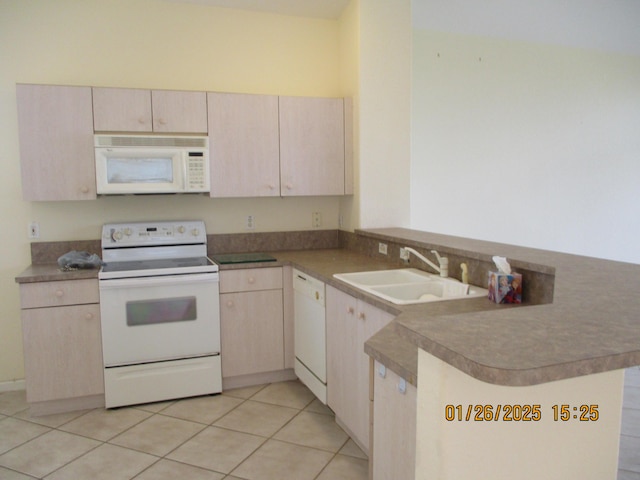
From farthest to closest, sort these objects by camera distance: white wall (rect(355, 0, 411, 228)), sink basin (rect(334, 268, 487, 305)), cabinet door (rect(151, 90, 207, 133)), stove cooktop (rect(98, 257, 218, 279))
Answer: white wall (rect(355, 0, 411, 228)) → cabinet door (rect(151, 90, 207, 133)) → stove cooktop (rect(98, 257, 218, 279)) → sink basin (rect(334, 268, 487, 305))

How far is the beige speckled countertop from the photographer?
93cm

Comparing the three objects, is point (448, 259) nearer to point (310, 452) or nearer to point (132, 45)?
point (310, 452)

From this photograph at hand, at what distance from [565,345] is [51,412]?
10.5 feet

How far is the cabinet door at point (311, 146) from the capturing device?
365 cm

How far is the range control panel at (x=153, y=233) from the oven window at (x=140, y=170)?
0.39 metres

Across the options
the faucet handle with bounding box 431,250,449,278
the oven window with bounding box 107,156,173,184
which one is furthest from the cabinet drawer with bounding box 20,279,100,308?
the faucet handle with bounding box 431,250,449,278

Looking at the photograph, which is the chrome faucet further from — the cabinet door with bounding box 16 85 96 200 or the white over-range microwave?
the cabinet door with bounding box 16 85 96 200

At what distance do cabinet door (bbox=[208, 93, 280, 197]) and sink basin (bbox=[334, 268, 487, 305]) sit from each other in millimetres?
1110

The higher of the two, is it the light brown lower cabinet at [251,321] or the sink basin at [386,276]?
the sink basin at [386,276]

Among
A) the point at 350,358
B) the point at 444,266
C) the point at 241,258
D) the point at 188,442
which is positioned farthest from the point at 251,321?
the point at 444,266

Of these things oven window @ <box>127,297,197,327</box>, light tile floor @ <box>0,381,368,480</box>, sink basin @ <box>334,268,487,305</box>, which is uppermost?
sink basin @ <box>334,268,487,305</box>

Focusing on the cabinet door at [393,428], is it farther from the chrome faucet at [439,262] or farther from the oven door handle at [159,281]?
the oven door handle at [159,281]

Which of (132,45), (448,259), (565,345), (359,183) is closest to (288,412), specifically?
(448,259)

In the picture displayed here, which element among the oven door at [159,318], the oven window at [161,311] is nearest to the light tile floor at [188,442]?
the oven door at [159,318]
